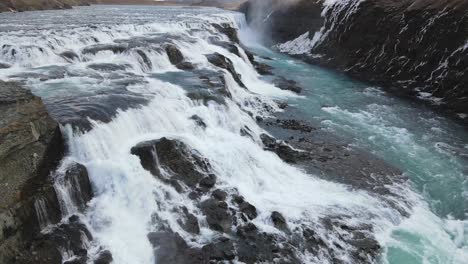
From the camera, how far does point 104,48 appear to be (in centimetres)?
2688

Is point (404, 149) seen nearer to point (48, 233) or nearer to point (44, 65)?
point (48, 233)

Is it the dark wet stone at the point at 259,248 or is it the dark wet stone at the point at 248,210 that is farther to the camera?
Result: the dark wet stone at the point at 248,210

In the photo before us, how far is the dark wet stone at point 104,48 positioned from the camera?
26.1m

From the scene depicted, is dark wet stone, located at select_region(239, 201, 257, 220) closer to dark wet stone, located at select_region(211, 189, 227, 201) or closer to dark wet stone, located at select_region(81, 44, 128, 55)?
dark wet stone, located at select_region(211, 189, 227, 201)

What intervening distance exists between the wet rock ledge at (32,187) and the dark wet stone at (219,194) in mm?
4138

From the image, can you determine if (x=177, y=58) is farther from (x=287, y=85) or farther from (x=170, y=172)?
(x=170, y=172)

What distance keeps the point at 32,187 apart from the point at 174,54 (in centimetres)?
1801

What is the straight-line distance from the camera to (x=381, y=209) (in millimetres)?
14883

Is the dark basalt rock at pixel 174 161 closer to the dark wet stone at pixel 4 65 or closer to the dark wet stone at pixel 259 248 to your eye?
the dark wet stone at pixel 259 248

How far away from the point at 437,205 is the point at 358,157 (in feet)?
14.3

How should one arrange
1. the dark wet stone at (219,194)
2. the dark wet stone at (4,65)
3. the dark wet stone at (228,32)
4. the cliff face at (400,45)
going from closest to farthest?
1. the dark wet stone at (219,194)
2. the dark wet stone at (4,65)
3. the cliff face at (400,45)
4. the dark wet stone at (228,32)

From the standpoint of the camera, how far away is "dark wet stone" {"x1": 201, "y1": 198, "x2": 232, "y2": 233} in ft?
43.2

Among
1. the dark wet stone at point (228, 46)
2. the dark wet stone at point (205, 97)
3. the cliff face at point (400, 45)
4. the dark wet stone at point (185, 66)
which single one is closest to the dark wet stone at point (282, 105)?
the dark wet stone at point (205, 97)

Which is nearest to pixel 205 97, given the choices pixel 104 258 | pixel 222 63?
pixel 222 63
